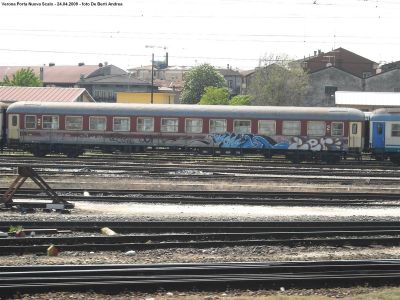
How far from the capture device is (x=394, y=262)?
1169 centimetres

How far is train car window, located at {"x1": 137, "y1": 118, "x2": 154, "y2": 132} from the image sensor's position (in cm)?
3700

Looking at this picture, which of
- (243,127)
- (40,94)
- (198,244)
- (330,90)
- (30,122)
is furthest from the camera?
(330,90)

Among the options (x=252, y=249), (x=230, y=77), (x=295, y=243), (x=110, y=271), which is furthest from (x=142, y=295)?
(x=230, y=77)

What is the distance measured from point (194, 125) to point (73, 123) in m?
7.00

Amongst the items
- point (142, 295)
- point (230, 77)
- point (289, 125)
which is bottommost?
point (142, 295)

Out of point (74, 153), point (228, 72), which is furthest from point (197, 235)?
point (228, 72)

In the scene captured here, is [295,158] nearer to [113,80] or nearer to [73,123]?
[73,123]

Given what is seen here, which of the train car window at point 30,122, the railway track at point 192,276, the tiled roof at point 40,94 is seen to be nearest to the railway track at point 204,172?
the train car window at point 30,122

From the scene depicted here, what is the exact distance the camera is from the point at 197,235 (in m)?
14.1

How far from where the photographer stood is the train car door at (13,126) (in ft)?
123

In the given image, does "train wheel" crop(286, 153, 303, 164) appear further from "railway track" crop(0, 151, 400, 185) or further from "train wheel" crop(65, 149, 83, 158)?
"train wheel" crop(65, 149, 83, 158)

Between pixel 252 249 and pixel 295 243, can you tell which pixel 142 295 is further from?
pixel 295 243

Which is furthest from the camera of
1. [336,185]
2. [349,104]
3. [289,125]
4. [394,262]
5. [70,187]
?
[349,104]

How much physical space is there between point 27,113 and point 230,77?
89168 mm
